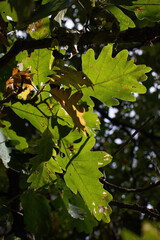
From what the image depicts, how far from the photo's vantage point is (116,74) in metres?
1.09

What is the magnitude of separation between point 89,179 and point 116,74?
1.43ft

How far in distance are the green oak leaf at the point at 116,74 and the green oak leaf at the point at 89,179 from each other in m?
0.24

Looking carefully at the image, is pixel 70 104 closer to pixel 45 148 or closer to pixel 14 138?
pixel 45 148

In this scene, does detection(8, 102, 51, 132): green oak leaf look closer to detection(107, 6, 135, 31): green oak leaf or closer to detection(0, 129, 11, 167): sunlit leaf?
detection(0, 129, 11, 167): sunlit leaf

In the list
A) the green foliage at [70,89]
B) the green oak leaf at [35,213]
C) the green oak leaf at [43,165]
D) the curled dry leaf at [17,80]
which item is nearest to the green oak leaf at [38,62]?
the green foliage at [70,89]

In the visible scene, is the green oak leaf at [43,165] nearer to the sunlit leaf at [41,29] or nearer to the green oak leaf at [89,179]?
the green oak leaf at [89,179]

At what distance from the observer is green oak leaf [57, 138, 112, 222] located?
1102mm

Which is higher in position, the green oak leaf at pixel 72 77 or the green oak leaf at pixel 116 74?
the green oak leaf at pixel 72 77

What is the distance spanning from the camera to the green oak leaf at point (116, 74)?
42.7 inches

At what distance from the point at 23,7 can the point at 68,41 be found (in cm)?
65

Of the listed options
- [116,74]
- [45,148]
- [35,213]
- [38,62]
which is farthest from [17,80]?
[35,213]

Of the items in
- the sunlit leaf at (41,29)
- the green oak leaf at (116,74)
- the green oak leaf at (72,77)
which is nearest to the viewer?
the green oak leaf at (72,77)

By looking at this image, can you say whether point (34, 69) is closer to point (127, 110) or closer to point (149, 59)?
point (127, 110)

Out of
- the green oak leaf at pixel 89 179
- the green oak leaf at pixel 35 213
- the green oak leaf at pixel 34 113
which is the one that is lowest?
the green oak leaf at pixel 35 213
